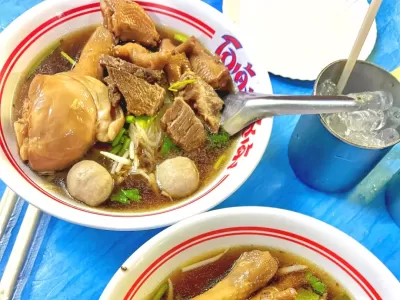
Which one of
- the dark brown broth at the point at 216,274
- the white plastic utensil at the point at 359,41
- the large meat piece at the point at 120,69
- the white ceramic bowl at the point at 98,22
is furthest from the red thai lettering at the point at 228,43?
the dark brown broth at the point at 216,274

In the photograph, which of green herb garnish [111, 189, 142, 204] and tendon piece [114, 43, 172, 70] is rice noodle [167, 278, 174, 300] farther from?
tendon piece [114, 43, 172, 70]

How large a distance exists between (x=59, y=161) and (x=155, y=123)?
1.06 feet

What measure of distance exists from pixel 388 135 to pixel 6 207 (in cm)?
116

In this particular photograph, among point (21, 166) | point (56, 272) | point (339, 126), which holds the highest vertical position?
point (339, 126)

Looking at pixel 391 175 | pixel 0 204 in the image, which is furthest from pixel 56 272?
pixel 391 175

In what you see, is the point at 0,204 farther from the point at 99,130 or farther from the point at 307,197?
the point at 307,197

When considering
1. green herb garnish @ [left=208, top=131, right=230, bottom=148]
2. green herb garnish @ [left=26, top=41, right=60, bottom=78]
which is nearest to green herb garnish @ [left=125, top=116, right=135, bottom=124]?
green herb garnish @ [left=208, top=131, right=230, bottom=148]

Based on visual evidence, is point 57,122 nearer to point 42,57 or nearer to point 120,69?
point 120,69

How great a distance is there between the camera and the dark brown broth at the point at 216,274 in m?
1.21

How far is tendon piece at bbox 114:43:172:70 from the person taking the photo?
1.54 meters

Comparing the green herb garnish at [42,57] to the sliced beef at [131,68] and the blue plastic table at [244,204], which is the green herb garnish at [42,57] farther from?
the blue plastic table at [244,204]

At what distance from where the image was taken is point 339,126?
1.45 m

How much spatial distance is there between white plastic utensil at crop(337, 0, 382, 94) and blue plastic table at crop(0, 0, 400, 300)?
1.12 ft

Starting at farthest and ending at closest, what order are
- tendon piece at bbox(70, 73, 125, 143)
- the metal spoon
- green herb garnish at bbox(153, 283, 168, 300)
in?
tendon piece at bbox(70, 73, 125, 143), the metal spoon, green herb garnish at bbox(153, 283, 168, 300)
